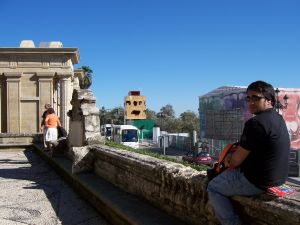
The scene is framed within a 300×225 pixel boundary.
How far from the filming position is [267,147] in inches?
112

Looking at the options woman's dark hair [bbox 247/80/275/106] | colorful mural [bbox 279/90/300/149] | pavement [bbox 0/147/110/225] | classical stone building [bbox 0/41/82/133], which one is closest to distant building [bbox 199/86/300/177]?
colorful mural [bbox 279/90/300/149]

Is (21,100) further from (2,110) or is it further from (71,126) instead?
(71,126)

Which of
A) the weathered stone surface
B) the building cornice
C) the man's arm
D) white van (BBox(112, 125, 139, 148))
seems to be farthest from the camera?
white van (BBox(112, 125, 139, 148))

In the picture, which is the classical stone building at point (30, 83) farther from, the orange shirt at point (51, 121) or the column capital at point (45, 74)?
the orange shirt at point (51, 121)

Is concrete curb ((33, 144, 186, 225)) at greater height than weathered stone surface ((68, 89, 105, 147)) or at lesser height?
lesser

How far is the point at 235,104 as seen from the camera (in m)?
48.6

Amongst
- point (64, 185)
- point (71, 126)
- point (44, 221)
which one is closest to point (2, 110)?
point (71, 126)

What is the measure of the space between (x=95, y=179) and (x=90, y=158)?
0.90 meters

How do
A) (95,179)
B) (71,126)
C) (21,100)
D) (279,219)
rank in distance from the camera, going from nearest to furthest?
(279,219) < (95,179) < (71,126) < (21,100)

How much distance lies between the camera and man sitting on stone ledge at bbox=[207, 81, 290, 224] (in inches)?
112

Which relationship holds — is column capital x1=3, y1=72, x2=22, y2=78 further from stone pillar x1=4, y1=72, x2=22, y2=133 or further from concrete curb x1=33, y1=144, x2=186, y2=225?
concrete curb x1=33, y1=144, x2=186, y2=225

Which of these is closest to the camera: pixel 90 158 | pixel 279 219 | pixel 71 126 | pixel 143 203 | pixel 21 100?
pixel 279 219

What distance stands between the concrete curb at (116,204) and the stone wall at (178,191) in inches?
4.1

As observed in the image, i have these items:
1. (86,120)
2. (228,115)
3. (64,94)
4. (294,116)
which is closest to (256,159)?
(86,120)
